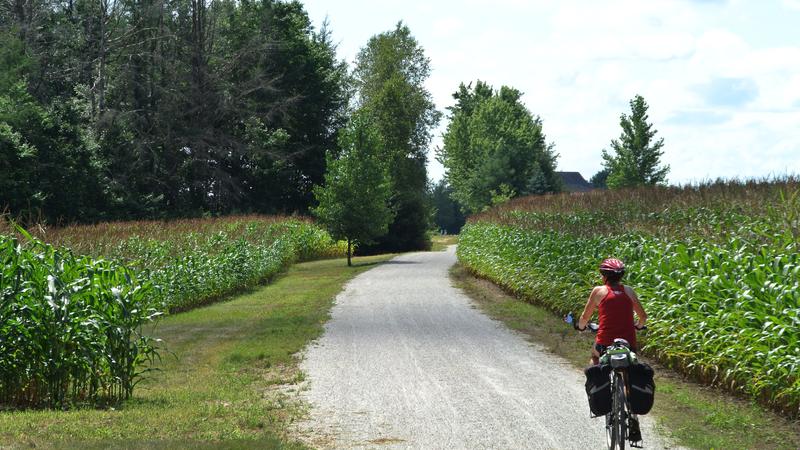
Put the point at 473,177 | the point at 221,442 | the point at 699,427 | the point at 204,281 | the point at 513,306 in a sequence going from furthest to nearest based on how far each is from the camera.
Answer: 1. the point at 473,177
2. the point at 204,281
3. the point at 513,306
4. the point at 699,427
5. the point at 221,442

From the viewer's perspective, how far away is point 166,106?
190 feet

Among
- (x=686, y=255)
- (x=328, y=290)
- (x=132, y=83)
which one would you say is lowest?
(x=328, y=290)

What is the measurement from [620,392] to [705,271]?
5.29 m

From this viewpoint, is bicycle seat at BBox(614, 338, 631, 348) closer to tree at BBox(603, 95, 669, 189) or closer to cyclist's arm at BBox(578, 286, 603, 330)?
cyclist's arm at BBox(578, 286, 603, 330)

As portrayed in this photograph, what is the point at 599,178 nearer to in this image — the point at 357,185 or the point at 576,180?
the point at 576,180

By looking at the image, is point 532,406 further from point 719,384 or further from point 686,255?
point 686,255

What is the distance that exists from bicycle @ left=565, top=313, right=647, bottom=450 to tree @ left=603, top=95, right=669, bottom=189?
68.5m

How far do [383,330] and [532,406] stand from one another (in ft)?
24.4

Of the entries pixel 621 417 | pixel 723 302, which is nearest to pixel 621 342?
pixel 621 417

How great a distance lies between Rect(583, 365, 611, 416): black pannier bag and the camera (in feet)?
25.6

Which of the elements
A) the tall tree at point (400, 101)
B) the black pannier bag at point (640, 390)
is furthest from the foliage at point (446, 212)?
the black pannier bag at point (640, 390)

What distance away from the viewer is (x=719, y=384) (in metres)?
11.3

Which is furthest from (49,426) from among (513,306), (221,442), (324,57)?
(324,57)

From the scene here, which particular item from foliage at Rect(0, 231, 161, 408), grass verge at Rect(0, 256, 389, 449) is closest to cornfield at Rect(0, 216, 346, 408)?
foliage at Rect(0, 231, 161, 408)
